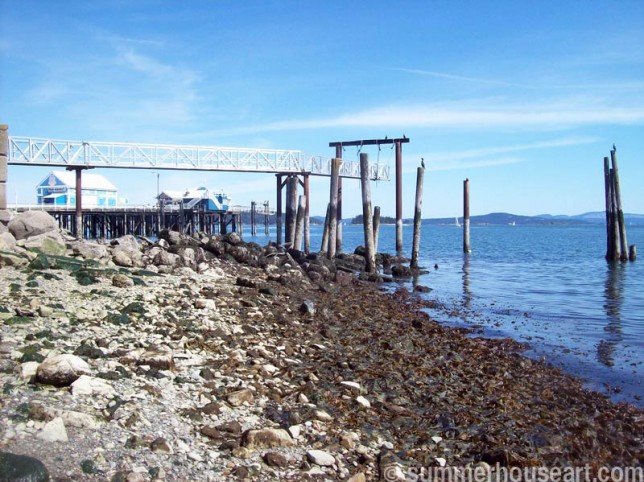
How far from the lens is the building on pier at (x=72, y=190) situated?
2721 inches

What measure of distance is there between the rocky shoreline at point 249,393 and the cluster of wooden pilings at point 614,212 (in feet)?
88.9

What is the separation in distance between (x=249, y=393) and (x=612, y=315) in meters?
14.7

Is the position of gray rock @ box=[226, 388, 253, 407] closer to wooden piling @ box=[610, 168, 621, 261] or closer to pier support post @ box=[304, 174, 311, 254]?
pier support post @ box=[304, 174, 311, 254]

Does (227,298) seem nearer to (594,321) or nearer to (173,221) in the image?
(594,321)

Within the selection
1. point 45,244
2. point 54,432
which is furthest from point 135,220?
point 54,432

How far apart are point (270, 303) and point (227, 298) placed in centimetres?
102

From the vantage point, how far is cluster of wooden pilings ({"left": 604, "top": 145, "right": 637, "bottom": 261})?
36.2 meters

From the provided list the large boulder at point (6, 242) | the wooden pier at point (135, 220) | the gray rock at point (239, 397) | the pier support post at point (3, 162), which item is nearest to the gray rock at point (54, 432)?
the gray rock at point (239, 397)

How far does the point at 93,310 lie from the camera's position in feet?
32.9

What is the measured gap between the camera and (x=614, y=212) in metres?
36.6

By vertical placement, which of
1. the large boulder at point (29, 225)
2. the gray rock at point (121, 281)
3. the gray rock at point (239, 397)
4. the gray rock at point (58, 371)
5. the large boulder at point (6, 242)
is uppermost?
the large boulder at point (29, 225)

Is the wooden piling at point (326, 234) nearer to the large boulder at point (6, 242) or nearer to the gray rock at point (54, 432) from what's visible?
the large boulder at point (6, 242)

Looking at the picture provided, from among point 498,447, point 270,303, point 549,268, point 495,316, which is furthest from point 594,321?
point 549,268

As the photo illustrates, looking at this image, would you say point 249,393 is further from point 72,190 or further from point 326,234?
point 72,190
